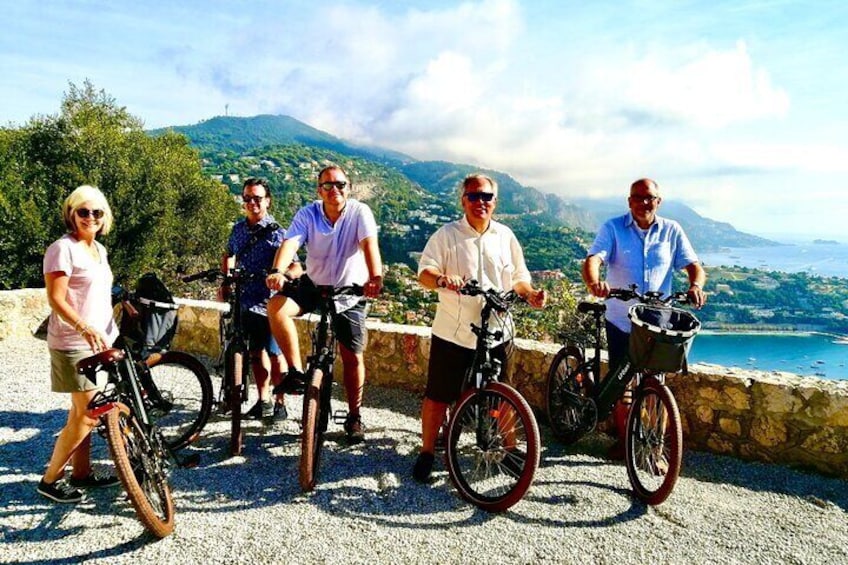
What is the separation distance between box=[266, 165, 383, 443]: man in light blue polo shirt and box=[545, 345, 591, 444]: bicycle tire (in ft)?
5.59

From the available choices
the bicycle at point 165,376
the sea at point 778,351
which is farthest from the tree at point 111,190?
the sea at point 778,351

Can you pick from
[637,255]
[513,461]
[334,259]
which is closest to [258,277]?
[334,259]

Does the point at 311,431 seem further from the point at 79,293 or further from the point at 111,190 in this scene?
the point at 111,190

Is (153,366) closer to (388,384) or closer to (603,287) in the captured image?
(388,384)

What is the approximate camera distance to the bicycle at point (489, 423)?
10.0 ft

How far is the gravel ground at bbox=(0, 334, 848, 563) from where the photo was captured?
262 centimetres

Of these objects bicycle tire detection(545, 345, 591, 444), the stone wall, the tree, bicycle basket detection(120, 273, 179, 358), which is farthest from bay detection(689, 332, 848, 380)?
bicycle basket detection(120, 273, 179, 358)

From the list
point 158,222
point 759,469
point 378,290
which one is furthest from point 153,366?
point 158,222

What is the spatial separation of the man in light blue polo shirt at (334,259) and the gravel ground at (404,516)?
733 millimetres

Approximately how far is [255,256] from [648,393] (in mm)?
3199

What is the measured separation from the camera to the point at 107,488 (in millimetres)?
3172

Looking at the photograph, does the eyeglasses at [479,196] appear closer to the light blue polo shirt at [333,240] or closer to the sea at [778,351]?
the light blue polo shirt at [333,240]

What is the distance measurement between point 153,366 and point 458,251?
243 centimetres

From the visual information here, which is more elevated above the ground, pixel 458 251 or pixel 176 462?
pixel 458 251
